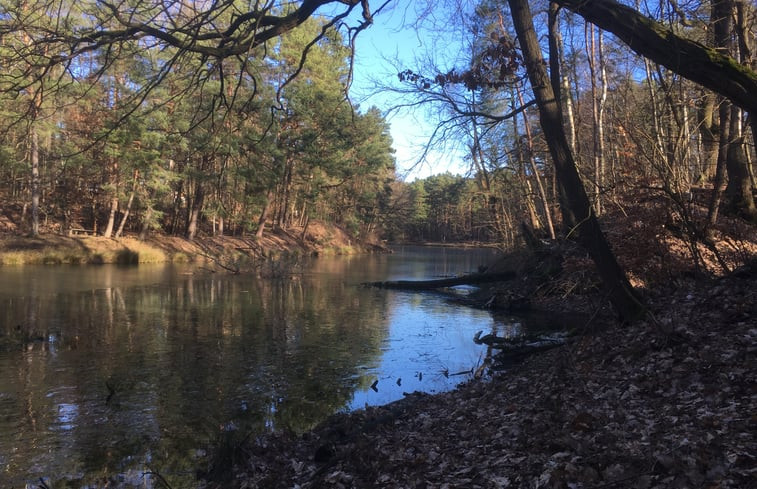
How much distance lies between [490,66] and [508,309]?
11.1m

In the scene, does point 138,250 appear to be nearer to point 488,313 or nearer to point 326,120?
point 488,313

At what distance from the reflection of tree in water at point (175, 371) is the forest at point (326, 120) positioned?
3356mm

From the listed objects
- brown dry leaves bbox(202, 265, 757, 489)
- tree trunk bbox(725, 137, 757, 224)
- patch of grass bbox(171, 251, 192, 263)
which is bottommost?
brown dry leaves bbox(202, 265, 757, 489)

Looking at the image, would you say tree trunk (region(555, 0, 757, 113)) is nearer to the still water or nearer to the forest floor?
the forest floor

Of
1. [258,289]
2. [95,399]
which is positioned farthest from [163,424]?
[258,289]

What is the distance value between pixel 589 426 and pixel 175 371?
7195 millimetres

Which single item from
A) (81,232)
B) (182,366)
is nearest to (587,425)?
(182,366)

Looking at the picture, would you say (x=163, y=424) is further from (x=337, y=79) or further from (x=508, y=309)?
(x=337, y=79)

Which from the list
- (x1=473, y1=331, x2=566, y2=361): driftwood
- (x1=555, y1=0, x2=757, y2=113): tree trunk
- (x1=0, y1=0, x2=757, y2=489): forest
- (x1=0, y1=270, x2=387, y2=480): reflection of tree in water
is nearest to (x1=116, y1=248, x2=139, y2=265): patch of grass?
(x1=0, y1=0, x2=757, y2=489): forest

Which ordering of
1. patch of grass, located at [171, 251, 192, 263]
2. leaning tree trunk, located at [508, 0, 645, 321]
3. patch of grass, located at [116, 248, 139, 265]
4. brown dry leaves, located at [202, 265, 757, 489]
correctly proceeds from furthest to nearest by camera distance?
1. patch of grass, located at [171, 251, 192, 263]
2. patch of grass, located at [116, 248, 139, 265]
3. leaning tree trunk, located at [508, 0, 645, 321]
4. brown dry leaves, located at [202, 265, 757, 489]

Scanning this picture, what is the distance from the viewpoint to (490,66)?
8.21 metres

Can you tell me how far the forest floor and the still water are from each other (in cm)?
107

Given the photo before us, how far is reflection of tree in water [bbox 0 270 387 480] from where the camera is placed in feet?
20.2

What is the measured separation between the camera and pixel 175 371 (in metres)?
9.05
